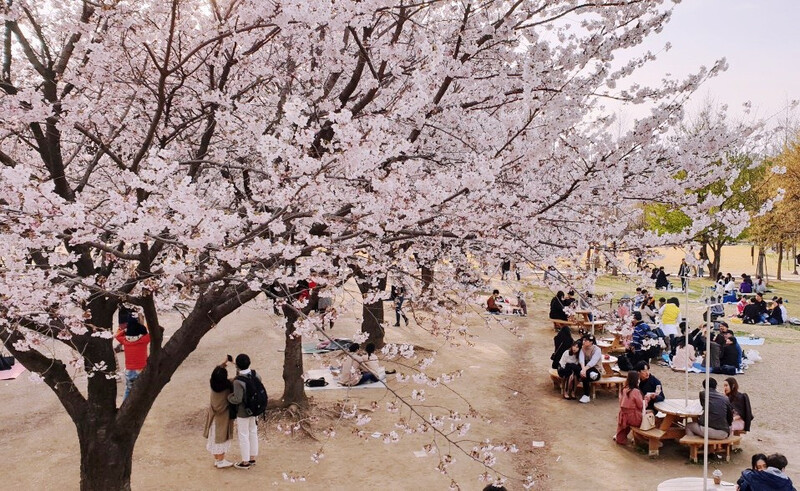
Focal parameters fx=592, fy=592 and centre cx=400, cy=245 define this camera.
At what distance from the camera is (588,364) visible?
427 inches

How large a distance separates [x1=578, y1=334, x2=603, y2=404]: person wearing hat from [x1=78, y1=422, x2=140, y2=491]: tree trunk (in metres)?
7.75

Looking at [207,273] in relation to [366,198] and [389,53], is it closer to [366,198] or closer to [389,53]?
[366,198]

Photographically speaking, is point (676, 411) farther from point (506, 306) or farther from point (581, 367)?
point (506, 306)

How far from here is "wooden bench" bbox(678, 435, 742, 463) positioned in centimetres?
809

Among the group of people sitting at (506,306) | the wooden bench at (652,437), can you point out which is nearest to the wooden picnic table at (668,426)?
the wooden bench at (652,437)

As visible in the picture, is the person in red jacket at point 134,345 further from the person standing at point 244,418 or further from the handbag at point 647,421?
the handbag at point 647,421

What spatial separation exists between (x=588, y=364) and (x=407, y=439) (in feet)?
13.1

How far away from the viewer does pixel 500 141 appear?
519 cm

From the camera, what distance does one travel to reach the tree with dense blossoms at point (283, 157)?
4.21 m

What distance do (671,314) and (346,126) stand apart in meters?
13.3

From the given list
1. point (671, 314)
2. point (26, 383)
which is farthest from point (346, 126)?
point (671, 314)

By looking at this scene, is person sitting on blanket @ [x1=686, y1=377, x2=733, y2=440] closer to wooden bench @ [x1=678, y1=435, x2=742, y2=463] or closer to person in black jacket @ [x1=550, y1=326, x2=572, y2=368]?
wooden bench @ [x1=678, y1=435, x2=742, y2=463]

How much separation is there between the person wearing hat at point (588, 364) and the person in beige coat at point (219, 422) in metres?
6.28

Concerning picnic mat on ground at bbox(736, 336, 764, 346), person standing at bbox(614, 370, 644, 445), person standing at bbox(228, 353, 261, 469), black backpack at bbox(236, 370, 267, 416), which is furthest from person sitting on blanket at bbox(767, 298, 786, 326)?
person standing at bbox(228, 353, 261, 469)
